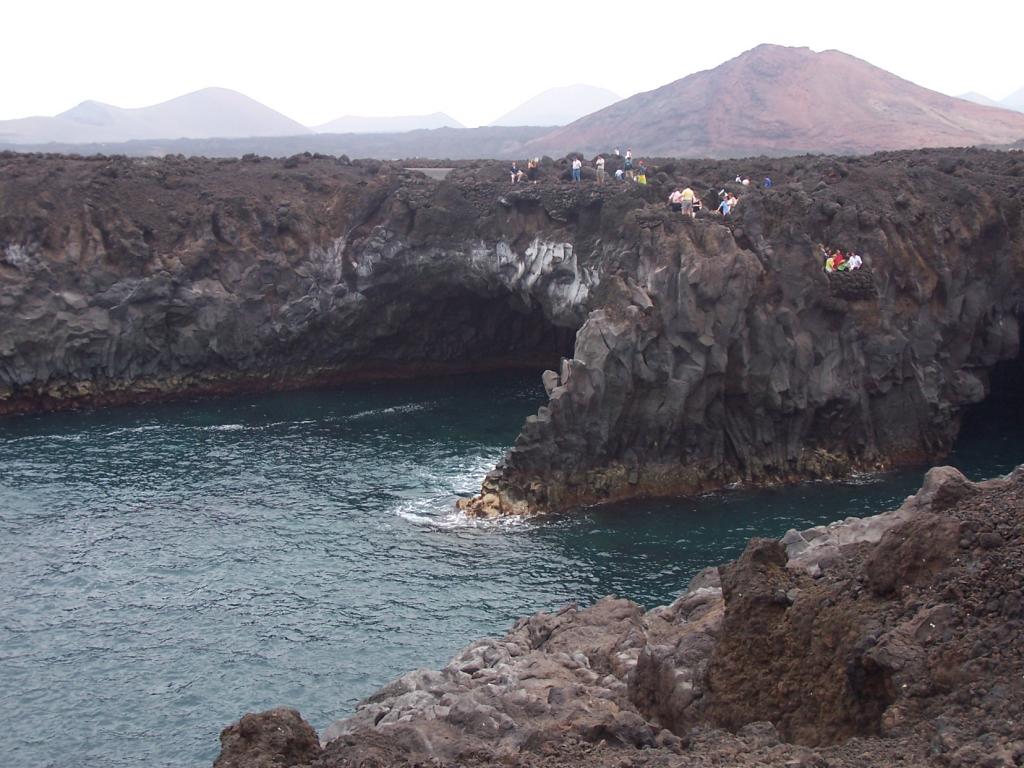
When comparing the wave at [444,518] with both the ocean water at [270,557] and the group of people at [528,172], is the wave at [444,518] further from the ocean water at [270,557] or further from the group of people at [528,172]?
the group of people at [528,172]

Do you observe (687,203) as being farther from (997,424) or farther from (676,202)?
(997,424)

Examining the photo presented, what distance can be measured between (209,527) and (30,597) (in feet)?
30.4

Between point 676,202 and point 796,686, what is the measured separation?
44152 mm

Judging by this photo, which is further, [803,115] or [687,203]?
[803,115]

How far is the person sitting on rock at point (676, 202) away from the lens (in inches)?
2564

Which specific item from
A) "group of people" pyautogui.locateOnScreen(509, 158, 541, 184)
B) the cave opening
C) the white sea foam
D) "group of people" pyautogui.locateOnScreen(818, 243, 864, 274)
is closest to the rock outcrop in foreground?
"group of people" pyautogui.locateOnScreen(818, 243, 864, 274)

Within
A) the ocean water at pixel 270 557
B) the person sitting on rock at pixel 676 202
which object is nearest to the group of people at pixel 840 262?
the person sitting on rock at pixel 676 202

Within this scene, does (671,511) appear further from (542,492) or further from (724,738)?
(724,738)

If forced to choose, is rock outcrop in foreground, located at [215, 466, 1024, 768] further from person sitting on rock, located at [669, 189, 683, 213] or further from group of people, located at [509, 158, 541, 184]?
group of people, located at [509, 158, 541, 184]

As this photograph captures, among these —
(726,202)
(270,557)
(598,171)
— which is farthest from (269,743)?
(598,171)

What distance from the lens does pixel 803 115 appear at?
174m

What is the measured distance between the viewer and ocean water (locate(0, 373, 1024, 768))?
126 feet

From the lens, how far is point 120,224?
8306 cm

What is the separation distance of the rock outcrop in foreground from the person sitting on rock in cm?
3625
